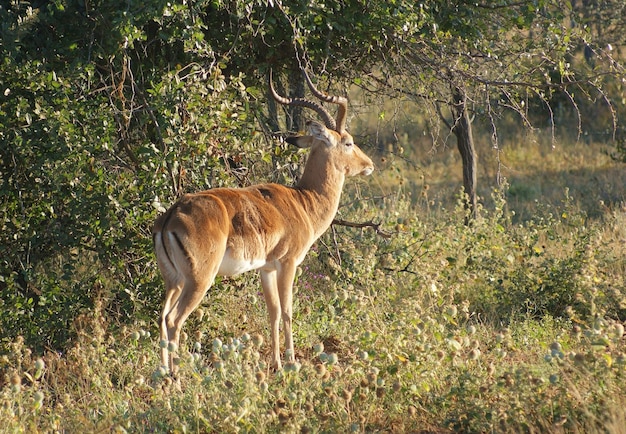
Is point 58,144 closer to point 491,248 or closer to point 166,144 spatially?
point 166,144

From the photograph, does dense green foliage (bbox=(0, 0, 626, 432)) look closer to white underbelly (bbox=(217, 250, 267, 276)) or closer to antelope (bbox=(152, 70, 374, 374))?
antelope (bbox=(152, 70, 374, 374))

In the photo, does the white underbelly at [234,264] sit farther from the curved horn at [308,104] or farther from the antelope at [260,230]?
the curved horn at [308,104]

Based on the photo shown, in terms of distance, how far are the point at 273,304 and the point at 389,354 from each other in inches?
63.2

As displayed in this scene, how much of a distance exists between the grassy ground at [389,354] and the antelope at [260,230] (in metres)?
0.31

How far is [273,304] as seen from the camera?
648 cm

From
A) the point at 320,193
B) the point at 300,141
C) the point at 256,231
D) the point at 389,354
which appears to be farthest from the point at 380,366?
the point at 300,141

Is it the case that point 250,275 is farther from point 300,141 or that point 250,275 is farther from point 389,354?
point 389,354

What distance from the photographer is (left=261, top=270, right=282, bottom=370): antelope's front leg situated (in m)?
6.37

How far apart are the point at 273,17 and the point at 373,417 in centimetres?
344

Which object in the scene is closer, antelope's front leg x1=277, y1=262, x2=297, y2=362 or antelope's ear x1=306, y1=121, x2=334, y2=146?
antelope's front leg x1=277, y1=262, x2=297, y2=362

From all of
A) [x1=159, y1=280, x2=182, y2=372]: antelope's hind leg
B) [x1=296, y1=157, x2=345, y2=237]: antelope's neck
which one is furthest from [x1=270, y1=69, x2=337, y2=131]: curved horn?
[x1=159, y1=280, x2=182, y2=372]: antelope's hind leg

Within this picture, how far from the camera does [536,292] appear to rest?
24.9ft

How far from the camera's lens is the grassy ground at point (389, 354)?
4.50 metres

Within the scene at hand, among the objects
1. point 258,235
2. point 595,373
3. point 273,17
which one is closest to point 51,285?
point 258,235
